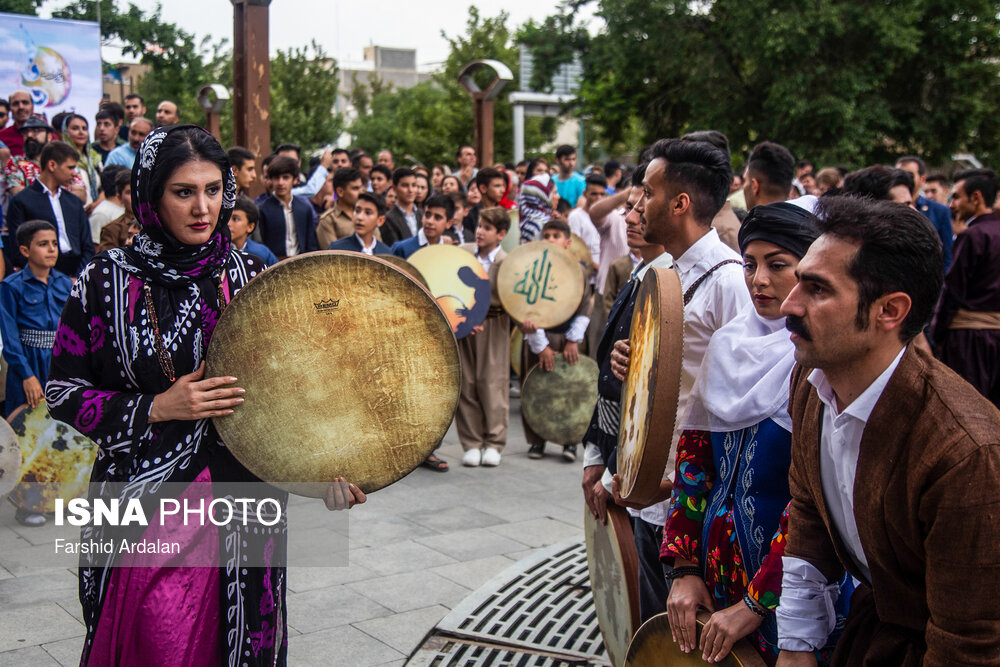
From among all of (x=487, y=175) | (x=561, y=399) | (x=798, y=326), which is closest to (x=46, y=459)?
(x=561, y=399)

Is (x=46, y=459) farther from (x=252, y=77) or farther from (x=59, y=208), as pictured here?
(x=252, y=77)

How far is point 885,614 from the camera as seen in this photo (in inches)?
71.1

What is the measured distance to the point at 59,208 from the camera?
7.30 m

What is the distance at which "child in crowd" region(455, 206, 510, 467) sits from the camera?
7.21m

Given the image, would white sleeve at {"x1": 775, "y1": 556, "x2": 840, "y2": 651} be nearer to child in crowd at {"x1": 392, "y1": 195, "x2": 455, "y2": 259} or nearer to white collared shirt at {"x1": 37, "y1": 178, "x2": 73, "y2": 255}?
child in crowd at {"x1": 392, "y1": 195, "x2": 455, "y2": 259}

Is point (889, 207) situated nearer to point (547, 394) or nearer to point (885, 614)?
point (885, 614)

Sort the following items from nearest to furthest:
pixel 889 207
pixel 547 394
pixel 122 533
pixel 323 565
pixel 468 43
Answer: pixel 889 207
pixel 122 533
pixel 323 565
pixel 547 394
pixel 468 43

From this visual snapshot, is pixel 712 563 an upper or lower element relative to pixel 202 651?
upper

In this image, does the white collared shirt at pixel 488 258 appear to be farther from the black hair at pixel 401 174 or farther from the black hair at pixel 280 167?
the black hair at pixel 401 174

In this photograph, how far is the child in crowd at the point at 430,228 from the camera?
282 inches

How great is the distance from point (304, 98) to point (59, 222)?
22765 mm

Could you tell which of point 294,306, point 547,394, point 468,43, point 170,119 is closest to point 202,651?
point 294,306

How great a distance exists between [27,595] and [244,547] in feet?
7.90

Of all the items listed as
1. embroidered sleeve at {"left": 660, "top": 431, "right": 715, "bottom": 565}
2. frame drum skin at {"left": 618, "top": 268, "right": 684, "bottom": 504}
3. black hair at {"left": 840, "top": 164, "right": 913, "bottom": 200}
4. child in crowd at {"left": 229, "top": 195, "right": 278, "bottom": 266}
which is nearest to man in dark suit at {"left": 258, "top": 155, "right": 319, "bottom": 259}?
child in crowd at {"left": 229, "top": 195, "right": 278, "bottom": 266}
